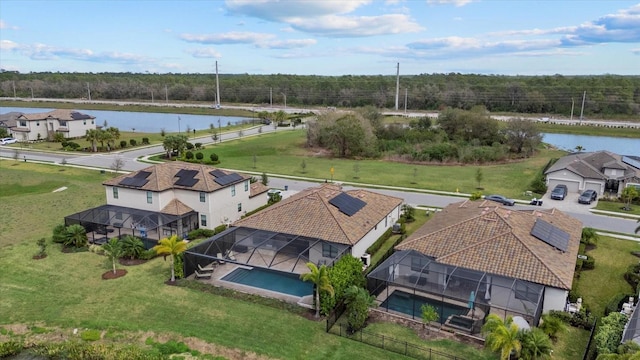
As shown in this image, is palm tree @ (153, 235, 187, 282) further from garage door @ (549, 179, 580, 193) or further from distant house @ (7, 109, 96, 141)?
distant house @ (7, 109, 96, 141)

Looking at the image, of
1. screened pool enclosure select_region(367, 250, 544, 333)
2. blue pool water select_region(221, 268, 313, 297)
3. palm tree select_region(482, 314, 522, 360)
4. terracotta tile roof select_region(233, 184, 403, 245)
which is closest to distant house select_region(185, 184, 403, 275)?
terracotta tile roof select_region(233, 184, 403, 245)

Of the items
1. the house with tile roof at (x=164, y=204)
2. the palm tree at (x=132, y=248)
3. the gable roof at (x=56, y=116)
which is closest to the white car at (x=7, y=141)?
the gable roof at (x=56, y=116)

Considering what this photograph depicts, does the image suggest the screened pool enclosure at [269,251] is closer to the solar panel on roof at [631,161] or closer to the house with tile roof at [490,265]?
the house with tile roof at [490,265]

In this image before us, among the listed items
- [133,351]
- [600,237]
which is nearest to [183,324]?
[133,351]

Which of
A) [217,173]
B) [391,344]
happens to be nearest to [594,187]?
[391,344]

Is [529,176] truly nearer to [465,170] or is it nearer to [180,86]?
[465,170]

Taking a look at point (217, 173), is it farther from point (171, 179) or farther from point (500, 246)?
point (500, 246)
